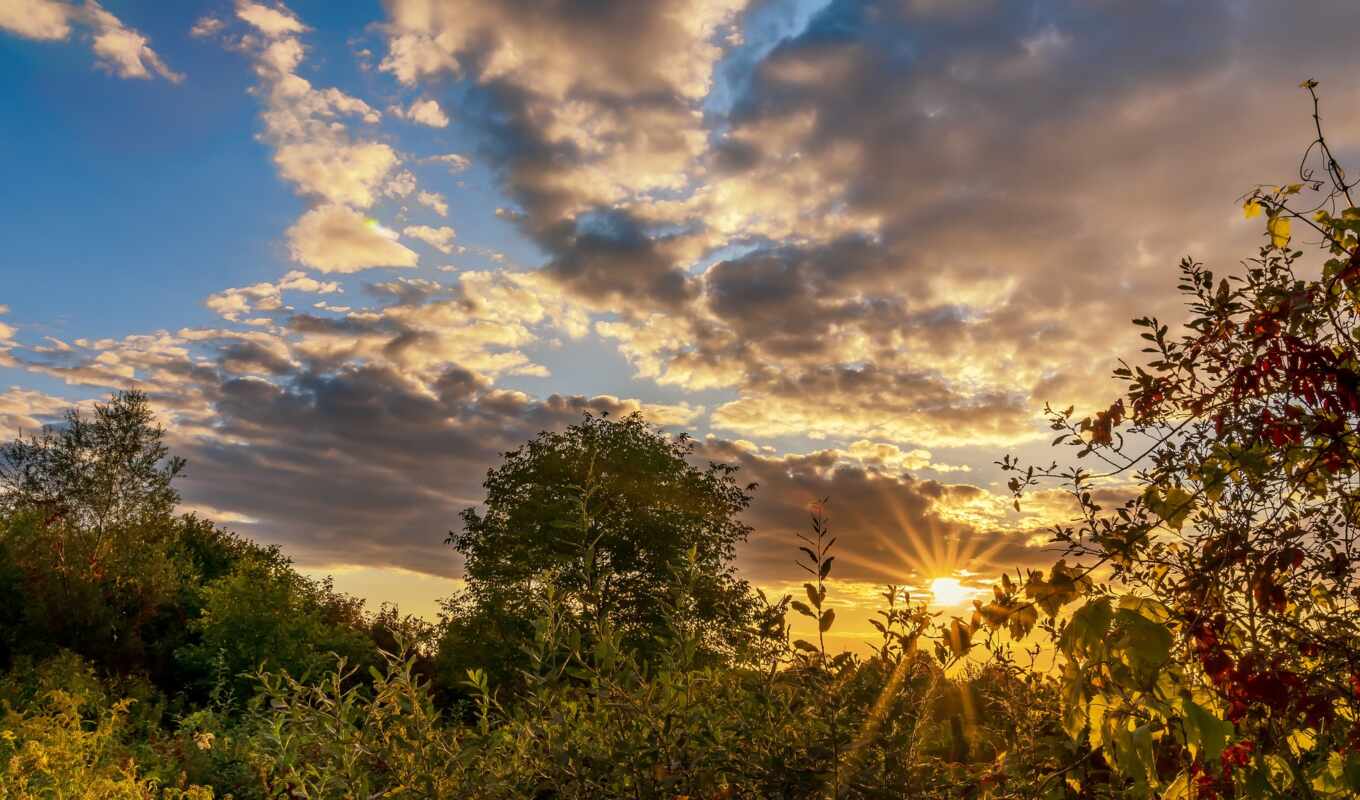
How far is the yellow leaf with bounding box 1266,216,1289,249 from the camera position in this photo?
321 centimetres

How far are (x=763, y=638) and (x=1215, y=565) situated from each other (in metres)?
1.33

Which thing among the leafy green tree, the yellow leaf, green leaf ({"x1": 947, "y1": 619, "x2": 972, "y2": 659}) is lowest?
the leafy green tree

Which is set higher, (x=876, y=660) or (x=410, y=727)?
(x=876, y=660)


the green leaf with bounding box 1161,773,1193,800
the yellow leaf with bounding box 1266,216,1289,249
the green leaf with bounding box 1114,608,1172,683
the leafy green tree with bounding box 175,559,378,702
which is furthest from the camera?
the leafy green tree with bounding box 175,559,378,702

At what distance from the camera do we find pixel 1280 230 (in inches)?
127

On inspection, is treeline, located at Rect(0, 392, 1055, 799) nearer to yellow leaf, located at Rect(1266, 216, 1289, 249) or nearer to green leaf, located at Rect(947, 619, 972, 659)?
green leaf, located at Rect(947, 619, 972, 659)

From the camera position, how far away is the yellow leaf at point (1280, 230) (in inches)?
127

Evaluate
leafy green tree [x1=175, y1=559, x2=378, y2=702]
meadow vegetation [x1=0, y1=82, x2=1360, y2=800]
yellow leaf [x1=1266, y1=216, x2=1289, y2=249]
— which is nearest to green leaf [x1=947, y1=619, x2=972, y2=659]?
meadow vegetation [x1=0, y1=82, x2=1360, y2=800]

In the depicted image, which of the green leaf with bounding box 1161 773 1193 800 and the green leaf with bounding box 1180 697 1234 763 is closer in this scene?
the green leaf with bounding box 1180 697 1234 763

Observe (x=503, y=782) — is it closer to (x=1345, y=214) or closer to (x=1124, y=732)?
(x=1124, y=732)

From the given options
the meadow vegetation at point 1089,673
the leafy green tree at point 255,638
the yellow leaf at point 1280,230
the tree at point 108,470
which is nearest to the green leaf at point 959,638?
the meadow vegetation at point 1089,673

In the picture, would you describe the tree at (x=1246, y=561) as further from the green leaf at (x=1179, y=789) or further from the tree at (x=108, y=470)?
the tree at (x=108, y=470)

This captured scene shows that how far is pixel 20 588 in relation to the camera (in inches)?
653

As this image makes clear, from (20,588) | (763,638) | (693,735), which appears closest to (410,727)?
(693,735)
